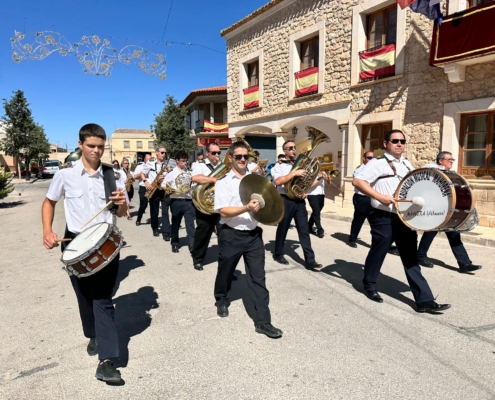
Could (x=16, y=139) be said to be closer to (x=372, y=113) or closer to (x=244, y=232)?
(x=372, y=113)

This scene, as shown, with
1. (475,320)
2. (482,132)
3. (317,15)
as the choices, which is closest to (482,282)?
(475,320)

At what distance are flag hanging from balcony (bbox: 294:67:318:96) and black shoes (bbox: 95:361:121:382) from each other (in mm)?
12479

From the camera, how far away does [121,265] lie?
18.6 feet

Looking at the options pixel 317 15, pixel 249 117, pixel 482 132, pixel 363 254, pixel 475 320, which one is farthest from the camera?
pixel 249 117

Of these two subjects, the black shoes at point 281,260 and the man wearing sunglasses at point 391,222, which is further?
the black shoes at point 281,260

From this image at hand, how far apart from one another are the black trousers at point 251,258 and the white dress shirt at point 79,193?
1.14 metres

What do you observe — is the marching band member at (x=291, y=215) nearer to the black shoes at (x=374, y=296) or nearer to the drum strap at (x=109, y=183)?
the black shoes at (x=374, y=296)

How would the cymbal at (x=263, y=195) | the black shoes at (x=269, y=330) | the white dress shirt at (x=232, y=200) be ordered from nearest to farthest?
the cymbal at (x=263, y=195)
the black shoes at (x=269, y=330)
the white dress shirt at (x=232, y=200)

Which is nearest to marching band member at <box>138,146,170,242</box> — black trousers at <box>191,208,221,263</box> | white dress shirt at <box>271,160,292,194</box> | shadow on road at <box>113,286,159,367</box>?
black trousers at <box>191,208,221,263</box>

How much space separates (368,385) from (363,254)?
399cm

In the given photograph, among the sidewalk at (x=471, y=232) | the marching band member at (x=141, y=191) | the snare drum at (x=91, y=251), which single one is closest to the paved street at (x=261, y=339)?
the snare drum at (x=91, y=251)

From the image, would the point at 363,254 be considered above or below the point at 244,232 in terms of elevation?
below

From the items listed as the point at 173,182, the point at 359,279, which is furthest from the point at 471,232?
the point at 173,182

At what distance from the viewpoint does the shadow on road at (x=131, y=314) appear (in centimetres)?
315
